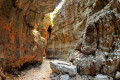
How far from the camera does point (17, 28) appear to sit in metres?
7.96

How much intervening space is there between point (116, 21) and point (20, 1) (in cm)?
719

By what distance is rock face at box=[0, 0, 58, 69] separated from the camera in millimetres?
6564

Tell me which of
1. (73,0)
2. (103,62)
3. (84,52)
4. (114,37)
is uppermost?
(73,0)

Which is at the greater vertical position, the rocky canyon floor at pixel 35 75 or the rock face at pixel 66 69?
the rock face at pixel 66 69

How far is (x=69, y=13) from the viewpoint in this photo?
1534cm

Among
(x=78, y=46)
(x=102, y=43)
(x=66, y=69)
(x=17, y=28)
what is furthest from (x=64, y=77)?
(x=17, y=28)

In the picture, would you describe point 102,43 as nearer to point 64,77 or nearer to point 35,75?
point 64,77

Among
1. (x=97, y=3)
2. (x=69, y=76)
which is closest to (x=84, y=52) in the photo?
(x=69, y=76)

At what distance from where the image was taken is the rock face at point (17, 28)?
6.56 meters

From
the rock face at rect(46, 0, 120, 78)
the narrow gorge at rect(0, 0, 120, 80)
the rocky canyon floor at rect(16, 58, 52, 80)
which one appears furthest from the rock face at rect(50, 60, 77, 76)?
the rocky canyon floor at rect(16, 58, 52, 80)

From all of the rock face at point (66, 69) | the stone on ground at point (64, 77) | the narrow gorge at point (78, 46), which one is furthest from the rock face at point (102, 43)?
the stone on ground at point (64, 77)

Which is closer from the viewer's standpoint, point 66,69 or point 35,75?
point 66,69

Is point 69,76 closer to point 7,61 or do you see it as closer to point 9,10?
point 7,61

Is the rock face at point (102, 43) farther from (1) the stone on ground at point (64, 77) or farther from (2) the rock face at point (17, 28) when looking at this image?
(2) the rock face at point (17, 28)
